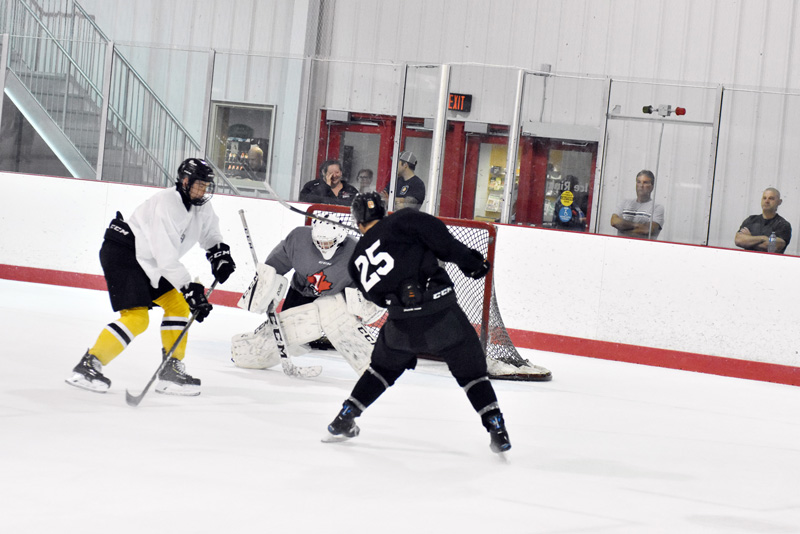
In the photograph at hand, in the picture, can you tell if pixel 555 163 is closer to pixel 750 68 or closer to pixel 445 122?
pixel 445 122

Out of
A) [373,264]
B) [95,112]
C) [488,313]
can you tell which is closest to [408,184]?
[488,313]

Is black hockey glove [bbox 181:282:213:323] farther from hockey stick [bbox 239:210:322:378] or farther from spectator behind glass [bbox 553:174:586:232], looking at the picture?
spectator behind glass [bbox 553:174:586:232]

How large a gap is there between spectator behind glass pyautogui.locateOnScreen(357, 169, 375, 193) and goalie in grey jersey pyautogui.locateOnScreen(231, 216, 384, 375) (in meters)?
1.86

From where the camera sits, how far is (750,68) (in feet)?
27.0

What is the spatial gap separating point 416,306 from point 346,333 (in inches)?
59.0

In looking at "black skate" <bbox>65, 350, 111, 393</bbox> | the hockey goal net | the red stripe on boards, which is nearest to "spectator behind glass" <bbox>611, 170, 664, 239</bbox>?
the red stripe on boards

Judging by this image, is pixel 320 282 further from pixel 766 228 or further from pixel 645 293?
pixel 766 228

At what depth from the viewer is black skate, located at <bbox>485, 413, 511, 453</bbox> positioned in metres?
3.10

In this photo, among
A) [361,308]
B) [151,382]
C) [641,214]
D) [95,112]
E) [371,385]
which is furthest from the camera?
[95,112]

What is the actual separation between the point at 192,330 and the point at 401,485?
3.19 m

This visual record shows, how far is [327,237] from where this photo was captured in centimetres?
459

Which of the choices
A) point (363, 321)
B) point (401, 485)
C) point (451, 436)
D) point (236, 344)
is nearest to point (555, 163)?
point (363, 321)

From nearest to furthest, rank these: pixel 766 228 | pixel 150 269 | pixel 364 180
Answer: pixel 150 269
pixel 766 228
pixel 364 180

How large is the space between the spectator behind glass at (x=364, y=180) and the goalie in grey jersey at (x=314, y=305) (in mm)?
1859
